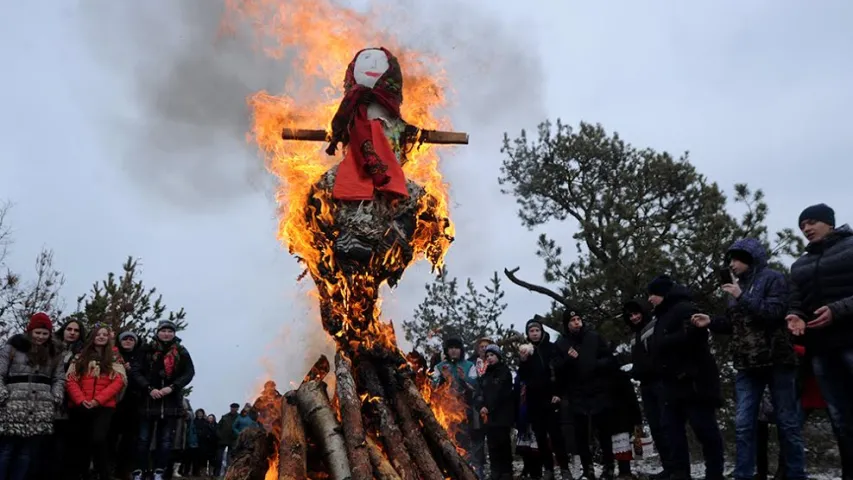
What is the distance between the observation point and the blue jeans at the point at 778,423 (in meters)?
5.31

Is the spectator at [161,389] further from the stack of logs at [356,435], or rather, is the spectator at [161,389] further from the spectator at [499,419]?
the spectator at [499,419]

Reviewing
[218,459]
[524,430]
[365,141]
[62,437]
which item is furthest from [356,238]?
Answer: [218,459]

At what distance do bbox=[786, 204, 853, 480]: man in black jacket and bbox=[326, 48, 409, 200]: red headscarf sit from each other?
356 cm

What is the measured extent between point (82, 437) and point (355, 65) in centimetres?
544

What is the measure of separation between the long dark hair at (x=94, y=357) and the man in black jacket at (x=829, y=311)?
702cm

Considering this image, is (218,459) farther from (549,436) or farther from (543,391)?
(543,391)

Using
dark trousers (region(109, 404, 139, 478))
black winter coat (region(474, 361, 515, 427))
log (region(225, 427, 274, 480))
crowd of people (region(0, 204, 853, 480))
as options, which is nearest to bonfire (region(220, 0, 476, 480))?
log (region(225, 427, 274, 480))

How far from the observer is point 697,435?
20.3 ft

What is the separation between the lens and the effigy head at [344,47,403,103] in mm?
6738

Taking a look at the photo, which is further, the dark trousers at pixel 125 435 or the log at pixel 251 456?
the dark trousers at pixel 125 435

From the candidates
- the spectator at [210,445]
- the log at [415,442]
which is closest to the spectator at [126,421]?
the log at [415,442]

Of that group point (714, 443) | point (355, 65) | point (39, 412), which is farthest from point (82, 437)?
point (714, 443)

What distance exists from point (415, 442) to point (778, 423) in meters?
3.01

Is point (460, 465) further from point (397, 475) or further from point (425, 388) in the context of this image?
point (425, 388)
